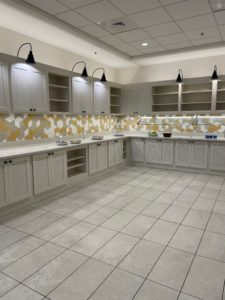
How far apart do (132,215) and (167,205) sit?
2.29ft

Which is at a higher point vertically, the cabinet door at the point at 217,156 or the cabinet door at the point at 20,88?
the cabinet door at the point at 20,88

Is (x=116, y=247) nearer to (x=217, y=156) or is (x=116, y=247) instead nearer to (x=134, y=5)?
(x=134, y=5)

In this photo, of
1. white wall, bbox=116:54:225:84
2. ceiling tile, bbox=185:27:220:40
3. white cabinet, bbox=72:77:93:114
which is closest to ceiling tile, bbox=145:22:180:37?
ceiling tile, bbox=185:27:220:40

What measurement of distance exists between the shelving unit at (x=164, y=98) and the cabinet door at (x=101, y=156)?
2.03m

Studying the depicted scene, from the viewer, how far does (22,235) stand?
2744 mm

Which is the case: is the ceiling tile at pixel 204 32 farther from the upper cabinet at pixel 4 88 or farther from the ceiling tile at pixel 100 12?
the upper cabinet at pixel 4 88

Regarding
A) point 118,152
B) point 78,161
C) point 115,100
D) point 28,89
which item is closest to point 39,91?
point 28,89

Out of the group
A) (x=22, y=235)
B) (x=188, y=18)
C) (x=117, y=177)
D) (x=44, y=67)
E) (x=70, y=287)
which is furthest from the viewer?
(x=117, y=177)

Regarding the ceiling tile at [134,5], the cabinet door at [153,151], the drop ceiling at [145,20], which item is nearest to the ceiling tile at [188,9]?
the drop ceiling at [145,20]

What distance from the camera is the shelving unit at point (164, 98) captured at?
6266 millimetres

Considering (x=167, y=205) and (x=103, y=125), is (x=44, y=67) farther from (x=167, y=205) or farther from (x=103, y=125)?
(x=167, y=205)

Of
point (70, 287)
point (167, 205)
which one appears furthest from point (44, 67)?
point (70, 287)

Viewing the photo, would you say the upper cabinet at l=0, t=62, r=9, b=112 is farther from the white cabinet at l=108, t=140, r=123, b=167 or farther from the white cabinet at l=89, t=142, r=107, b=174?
the white cabinet at l=108, t=140, r=123, b=167

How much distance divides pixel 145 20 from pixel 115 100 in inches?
130
